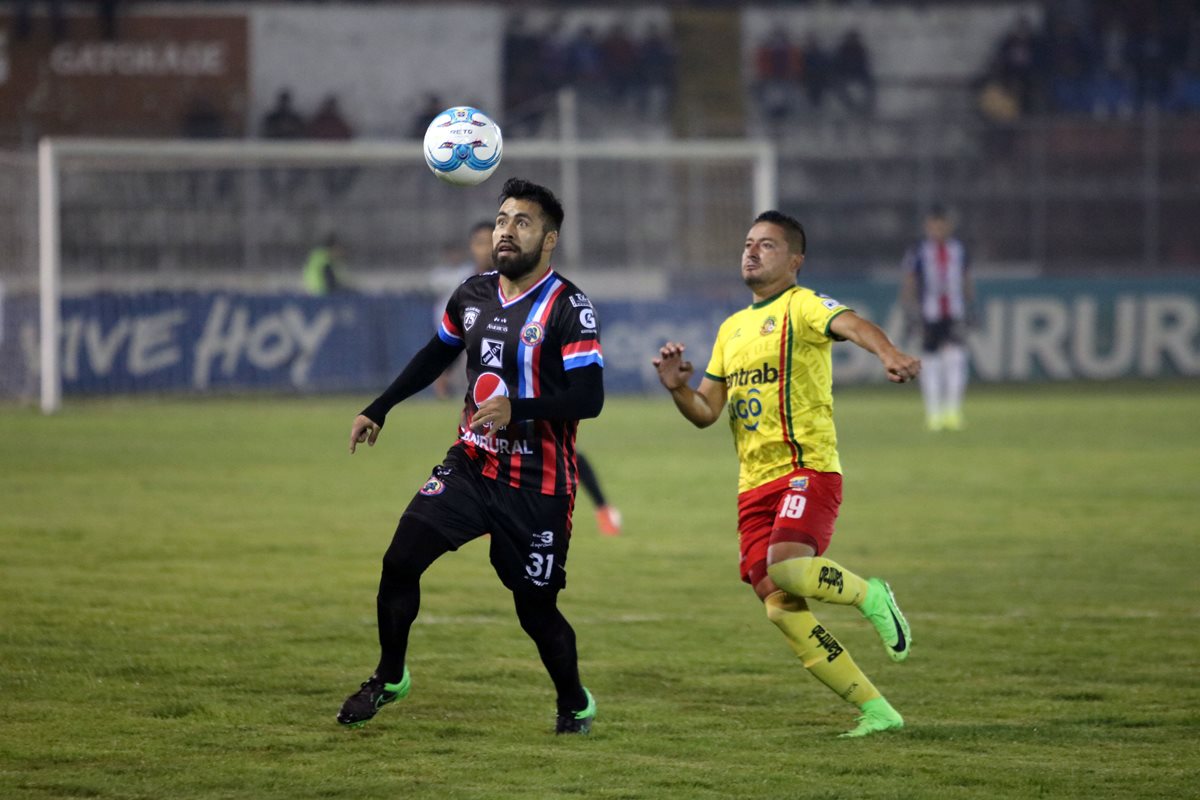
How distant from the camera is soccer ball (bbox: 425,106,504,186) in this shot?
6.89 metres

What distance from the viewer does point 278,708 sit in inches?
252

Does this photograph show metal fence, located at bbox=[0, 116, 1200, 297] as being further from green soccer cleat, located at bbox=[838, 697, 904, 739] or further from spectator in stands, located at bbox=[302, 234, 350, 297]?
green soccer cleat, located at bbox=[838, 697, 904, 739]

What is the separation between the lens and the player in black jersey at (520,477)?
608 centimetres

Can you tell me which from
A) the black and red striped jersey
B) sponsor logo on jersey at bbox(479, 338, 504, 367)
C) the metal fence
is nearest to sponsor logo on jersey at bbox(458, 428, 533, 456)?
the black and red striped jersey

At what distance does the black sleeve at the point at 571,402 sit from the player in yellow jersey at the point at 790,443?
307mm

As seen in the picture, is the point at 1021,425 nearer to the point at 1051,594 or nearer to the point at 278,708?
the point at 1051,594

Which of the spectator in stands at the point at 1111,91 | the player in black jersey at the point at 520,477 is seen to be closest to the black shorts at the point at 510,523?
the player in black jersey at the point at 520,477

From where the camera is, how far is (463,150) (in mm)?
6918

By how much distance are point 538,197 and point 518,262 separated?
26cm

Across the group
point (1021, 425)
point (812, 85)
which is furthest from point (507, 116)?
point (1021, 425)

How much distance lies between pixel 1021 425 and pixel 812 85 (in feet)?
40.6

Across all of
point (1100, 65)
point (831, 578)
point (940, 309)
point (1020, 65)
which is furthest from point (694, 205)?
point (831, 578)

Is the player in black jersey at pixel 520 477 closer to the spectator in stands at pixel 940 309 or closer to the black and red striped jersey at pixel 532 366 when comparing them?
the black and red striped jersey at pixel 532 366

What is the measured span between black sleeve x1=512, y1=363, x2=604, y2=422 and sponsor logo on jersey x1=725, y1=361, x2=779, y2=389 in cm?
71
